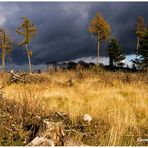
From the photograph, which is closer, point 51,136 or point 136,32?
point 51,136

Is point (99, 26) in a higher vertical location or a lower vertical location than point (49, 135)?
higher

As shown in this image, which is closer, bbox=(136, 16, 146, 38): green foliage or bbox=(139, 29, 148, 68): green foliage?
bbox=(139, 29, 148, 68): green foliage

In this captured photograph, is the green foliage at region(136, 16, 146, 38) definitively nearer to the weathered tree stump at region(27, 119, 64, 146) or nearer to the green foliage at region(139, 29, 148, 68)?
the green foliage at region(139, 29, 148, 68)

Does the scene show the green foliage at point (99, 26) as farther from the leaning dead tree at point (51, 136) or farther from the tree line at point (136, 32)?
the leaning dead tree at point (51, 136)

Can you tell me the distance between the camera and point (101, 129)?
5664 millimetres

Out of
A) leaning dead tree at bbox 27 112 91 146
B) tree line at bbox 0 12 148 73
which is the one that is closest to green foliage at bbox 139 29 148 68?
tree line at bbox 0 12 148 73

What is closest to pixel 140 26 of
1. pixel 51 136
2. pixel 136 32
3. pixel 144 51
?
pixel 136 32

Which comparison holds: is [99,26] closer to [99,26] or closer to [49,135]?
[99,26]

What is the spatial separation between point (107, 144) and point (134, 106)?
314 centimetres

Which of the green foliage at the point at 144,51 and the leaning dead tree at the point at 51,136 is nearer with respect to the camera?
the leaning dead tree at the point at 51,136

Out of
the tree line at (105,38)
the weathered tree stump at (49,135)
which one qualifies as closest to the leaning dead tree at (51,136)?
the weathered tree stump at (49,135)

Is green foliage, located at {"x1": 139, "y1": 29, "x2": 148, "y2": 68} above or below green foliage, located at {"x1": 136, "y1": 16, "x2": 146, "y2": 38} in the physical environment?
below

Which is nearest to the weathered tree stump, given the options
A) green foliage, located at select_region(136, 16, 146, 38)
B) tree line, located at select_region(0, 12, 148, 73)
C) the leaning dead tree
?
the leaning dead tree

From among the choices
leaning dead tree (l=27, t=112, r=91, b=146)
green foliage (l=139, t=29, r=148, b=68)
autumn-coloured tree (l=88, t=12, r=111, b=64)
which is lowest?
leaning dead tree (l=27, t=112, r=91, b=146)
